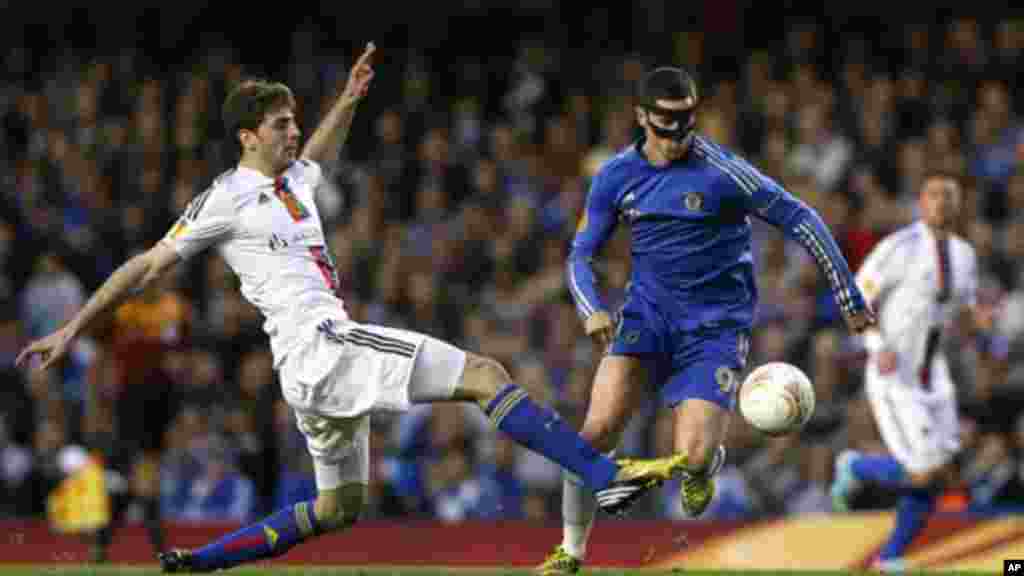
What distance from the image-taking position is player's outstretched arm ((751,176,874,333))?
942cm

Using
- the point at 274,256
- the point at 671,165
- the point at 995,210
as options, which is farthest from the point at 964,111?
the point at 274,256

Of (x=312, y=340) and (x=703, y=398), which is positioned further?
(x=703, y=398)

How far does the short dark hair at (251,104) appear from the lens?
9.24 m

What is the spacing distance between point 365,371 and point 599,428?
121cm

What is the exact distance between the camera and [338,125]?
9.98 metres

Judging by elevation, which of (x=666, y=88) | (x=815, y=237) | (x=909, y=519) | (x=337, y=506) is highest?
(x=666, y=88)

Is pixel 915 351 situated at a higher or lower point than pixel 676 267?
lower

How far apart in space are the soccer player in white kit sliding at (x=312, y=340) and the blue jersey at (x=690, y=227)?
88 centimetres

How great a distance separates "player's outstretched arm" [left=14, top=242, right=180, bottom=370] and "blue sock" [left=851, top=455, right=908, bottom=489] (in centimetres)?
519

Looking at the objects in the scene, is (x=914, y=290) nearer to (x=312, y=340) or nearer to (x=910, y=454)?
(x=910, y=454)

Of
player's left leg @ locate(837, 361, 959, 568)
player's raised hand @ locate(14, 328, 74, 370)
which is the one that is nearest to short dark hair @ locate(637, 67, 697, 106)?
player's raised hand @ locate(14, 328, 74, 370)

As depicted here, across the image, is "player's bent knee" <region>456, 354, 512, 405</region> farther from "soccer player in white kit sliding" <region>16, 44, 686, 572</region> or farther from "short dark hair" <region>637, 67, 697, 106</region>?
"short dark hair" <region>637, 67, 697, 106</region>

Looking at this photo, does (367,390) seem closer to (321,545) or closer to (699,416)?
(699,416)

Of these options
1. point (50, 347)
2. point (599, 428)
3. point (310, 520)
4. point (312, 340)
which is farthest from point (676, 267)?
point (50, 347)
